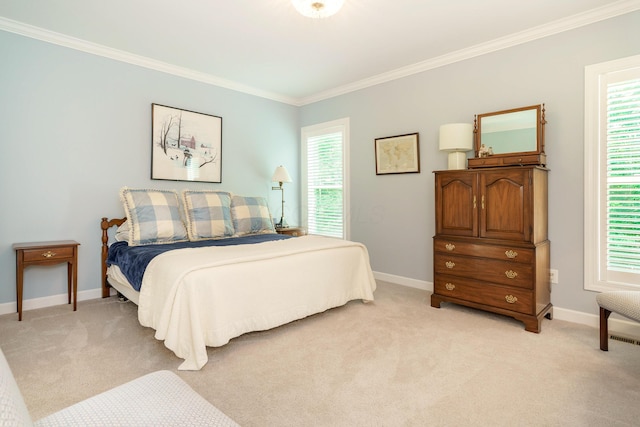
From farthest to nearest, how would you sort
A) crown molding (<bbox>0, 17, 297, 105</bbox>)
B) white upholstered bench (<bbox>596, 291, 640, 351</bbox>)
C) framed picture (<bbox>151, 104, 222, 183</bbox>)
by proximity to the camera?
1. framed picture (<bbox>151, 104, 222, 183</bbox>)
2. crown molding (<bbox>0, 17, 297, 105</bbox>)
3. white upholstered bench (<bbox>596, 291, 640, 351</bbox>)

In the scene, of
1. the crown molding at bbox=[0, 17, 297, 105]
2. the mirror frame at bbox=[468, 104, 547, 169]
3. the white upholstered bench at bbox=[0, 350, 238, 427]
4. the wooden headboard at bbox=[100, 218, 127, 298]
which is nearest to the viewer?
the white upholstered bench at bbox=[0, 350, 238, 427]

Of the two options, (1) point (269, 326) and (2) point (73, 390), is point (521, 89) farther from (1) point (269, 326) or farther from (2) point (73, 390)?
(2) point (73, 390)

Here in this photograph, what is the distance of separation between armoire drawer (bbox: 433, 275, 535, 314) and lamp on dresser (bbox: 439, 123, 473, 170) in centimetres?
115

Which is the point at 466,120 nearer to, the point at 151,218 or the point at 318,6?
the point at 318,6

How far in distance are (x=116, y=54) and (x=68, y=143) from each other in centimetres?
107

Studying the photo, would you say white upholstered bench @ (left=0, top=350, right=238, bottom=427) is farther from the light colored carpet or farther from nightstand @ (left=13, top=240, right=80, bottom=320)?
nightstand @ (left=13, top=240, right=80, bottom=320)

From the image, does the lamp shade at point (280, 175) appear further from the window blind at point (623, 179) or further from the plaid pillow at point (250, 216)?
A: the window blind at point (623, 179)

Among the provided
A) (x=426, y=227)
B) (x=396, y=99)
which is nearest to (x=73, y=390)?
(x=426, y=227)

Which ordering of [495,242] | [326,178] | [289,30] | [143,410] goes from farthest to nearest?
[326,178] < [289,30] < [495,242] < [143,410]

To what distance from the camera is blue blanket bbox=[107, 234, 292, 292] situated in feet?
8.68

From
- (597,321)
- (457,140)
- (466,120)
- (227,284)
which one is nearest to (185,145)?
(227,284)

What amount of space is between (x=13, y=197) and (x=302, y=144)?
140 inches

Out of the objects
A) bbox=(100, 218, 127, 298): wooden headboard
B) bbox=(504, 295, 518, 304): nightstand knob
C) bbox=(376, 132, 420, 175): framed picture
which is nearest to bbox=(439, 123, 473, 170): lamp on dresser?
bbox=(376, 132, 420, 175): framed picture

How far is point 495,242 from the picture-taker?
9.77 feet
